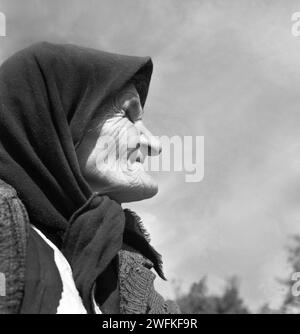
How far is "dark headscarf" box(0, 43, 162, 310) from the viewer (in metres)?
1.97

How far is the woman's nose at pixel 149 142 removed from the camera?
2.30 m

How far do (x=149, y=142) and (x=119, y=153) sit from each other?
0.43 ft

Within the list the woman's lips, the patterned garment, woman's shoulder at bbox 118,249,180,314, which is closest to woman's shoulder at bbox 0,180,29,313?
the patterned garment

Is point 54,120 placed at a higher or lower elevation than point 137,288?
higher

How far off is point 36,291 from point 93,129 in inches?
25.6

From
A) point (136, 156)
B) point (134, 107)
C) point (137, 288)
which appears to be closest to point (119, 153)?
point (136, 156)

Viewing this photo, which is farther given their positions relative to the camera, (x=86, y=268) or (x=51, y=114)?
(x=51, y=114)

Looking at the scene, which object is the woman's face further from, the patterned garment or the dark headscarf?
the patterned garment

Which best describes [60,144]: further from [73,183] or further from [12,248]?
[12,248]

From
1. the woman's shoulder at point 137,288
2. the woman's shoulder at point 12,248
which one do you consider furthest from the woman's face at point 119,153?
the woman's shoulder at point 12,248

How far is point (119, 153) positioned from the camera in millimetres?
2223
